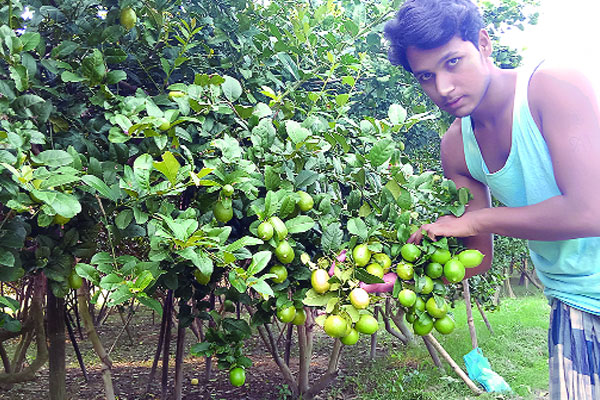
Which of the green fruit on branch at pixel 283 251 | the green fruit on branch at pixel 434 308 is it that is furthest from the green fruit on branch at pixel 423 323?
the green fruit on branch at pixel 283 251

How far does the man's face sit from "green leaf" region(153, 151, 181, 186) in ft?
2.80

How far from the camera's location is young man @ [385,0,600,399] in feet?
3.80

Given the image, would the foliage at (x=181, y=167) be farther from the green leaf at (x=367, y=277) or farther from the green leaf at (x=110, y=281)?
the green leaf at (x=367, y=277)

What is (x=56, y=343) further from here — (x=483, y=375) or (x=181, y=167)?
(x=483, y=375)

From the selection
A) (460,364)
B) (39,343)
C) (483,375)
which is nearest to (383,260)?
(39,343)

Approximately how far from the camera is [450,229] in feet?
4.41

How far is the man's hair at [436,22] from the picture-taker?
4.32ft

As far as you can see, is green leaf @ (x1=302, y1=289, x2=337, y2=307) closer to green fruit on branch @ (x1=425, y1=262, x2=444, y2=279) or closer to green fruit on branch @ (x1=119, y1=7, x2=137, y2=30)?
green fruit on branch @ (x1=425, y1=262, x2=444, y2=279)

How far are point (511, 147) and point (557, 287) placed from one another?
0.47 metres

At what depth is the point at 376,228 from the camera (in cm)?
127

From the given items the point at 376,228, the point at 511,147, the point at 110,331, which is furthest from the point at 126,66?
the point at 110,331

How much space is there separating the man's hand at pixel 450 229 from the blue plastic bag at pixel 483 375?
304cm

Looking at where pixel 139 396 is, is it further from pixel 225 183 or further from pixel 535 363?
pixel 535 363

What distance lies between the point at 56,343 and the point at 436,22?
92.4 inches
